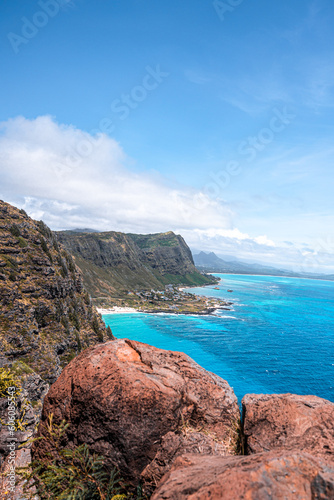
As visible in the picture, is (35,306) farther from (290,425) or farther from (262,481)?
(262,481)

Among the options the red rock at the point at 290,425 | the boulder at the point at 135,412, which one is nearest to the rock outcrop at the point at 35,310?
the boulder at the point at 135,412

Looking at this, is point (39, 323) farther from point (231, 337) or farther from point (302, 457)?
point (231, 337)

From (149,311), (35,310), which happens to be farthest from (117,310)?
(35,310)

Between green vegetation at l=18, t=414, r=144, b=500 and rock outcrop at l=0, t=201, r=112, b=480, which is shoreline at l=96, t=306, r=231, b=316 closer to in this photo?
rock outcrop at l=0, t=201, r=112, b=480

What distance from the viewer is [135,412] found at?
798cm

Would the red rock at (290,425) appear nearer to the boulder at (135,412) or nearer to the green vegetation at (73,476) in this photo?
the boulder at (135,412)

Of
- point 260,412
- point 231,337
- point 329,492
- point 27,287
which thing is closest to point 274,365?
point 231,337

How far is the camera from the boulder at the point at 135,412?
307 inches

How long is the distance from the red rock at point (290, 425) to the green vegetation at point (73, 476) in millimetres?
4191

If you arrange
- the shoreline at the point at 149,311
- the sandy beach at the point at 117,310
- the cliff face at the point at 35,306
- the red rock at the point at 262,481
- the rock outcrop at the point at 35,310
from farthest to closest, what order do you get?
the shoreline at the point at 149,311 < the sandy beach at the point at 117,310 < the cliff face at the point at 35,306 < the rock outcrop at the point at 35,310 < the red rock at the point at 262,481

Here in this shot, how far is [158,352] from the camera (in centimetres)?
1091

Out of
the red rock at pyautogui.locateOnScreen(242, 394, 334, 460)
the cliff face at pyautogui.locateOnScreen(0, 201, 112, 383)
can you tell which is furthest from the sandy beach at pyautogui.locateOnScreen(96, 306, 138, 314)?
the red rock at pyautogui.locateOnScreen(242, 394, 334, 460)

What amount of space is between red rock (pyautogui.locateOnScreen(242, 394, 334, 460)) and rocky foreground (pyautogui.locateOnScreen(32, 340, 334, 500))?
27mm

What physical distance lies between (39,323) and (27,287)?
891 centimetres
